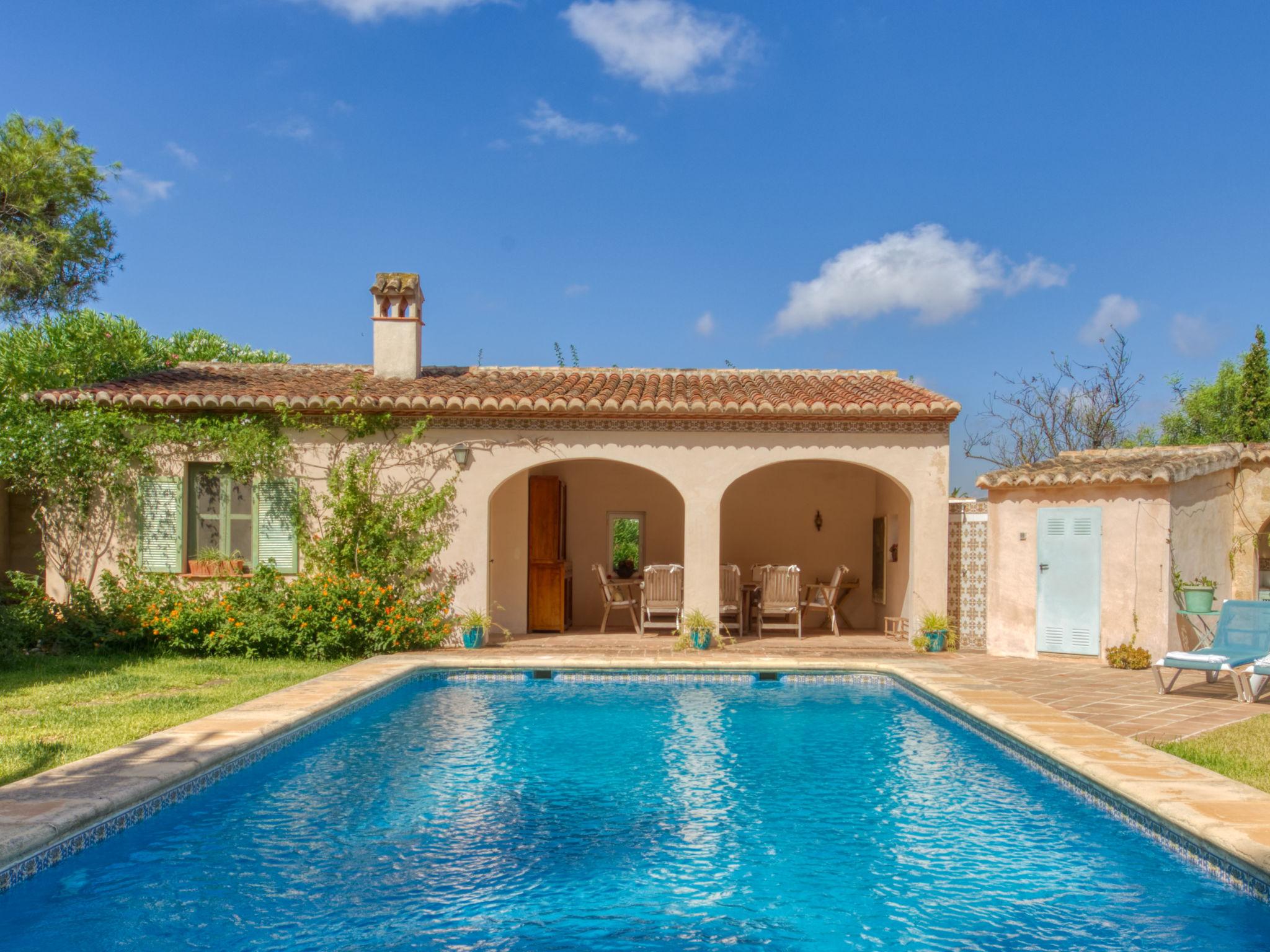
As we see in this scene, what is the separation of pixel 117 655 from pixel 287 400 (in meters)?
3.48

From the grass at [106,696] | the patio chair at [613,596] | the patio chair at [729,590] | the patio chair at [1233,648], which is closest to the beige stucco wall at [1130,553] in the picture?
the patio chair at [1233,648]

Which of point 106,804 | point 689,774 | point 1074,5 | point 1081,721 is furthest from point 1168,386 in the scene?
point 106,804

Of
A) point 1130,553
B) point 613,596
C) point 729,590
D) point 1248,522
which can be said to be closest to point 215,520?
point 613,596

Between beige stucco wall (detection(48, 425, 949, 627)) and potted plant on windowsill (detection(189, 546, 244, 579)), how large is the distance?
1416 mm

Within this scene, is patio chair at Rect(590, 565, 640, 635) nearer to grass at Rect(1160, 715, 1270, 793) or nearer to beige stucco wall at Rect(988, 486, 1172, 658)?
beige stucco wall at Rect(988, 486, 1172, 658)

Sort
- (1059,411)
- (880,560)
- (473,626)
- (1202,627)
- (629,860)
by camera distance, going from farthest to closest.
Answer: (1059,411) < (880,560) < (473,626) < (1202,627) < (629,860)

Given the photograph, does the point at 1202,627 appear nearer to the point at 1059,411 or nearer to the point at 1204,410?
the point at 1059,411

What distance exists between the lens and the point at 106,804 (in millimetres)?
4766

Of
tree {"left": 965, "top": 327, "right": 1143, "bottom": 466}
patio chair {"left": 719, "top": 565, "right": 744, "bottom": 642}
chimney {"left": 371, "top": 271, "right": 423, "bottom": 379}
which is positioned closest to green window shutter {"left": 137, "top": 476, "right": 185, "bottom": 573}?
chimney {"left": 371, "top": 271, "right": 423, "bottom": 379}

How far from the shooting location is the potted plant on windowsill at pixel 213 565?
11.4 m

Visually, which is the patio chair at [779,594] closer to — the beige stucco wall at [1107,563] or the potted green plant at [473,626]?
the beige stucco wall at [1107,563]

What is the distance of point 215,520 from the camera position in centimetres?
1164

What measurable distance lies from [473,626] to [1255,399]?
16286 mm

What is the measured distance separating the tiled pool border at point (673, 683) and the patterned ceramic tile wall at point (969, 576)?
2204mm
